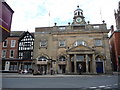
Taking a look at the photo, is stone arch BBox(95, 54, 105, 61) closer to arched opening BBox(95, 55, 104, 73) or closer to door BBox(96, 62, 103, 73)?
arched opening BBox(95, 55, 104, 73)

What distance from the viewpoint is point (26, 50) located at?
109ft

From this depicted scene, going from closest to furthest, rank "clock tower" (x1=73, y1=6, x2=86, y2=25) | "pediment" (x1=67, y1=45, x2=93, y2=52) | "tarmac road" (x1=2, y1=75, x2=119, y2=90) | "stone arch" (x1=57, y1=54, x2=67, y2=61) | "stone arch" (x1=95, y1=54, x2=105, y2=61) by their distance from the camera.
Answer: "tarmac road" (x1=2, y1=75, x2=119, y2=90), "pediment" (x1=67, y1=45, x2=93, y2=52), "stone arch" (x1=95, y1=54, x2=105, y2=61), "stone arch" (x1=57, y1=54, x2=67, y2=61), "clock tower" (x1=73, y1=6, x2=86, y2=25)

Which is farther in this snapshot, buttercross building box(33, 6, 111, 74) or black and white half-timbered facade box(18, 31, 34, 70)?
black and white half-timbered facade box(18, 31, 34, 70)

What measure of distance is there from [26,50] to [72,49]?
13.7 metres

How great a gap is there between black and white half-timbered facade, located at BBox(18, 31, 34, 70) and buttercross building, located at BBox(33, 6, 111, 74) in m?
3.86

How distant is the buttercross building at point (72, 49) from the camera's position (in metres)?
25.7

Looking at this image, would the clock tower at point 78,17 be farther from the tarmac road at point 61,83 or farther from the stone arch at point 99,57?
the tarmac road at point 61,83

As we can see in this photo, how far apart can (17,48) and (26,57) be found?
402cm

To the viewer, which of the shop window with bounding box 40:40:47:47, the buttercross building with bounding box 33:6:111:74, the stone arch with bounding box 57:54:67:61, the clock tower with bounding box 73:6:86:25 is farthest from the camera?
the clock tower with bounding box 73:6:86:25

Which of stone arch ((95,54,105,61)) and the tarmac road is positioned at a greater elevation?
stone arch ((95,54,105,61))

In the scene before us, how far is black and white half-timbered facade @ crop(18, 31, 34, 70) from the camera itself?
31.8 m

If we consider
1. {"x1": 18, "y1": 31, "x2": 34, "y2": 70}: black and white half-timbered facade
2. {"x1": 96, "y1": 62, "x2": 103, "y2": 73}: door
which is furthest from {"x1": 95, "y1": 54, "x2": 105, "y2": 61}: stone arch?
{"x1": 18, "y1": 31, "x2": 34, "y2": 70}: black and white half-timbered facade

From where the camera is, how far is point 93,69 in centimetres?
2470

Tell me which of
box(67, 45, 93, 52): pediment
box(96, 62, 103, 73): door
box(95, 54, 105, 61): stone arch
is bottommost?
box(96, 62, 103, 73): door
